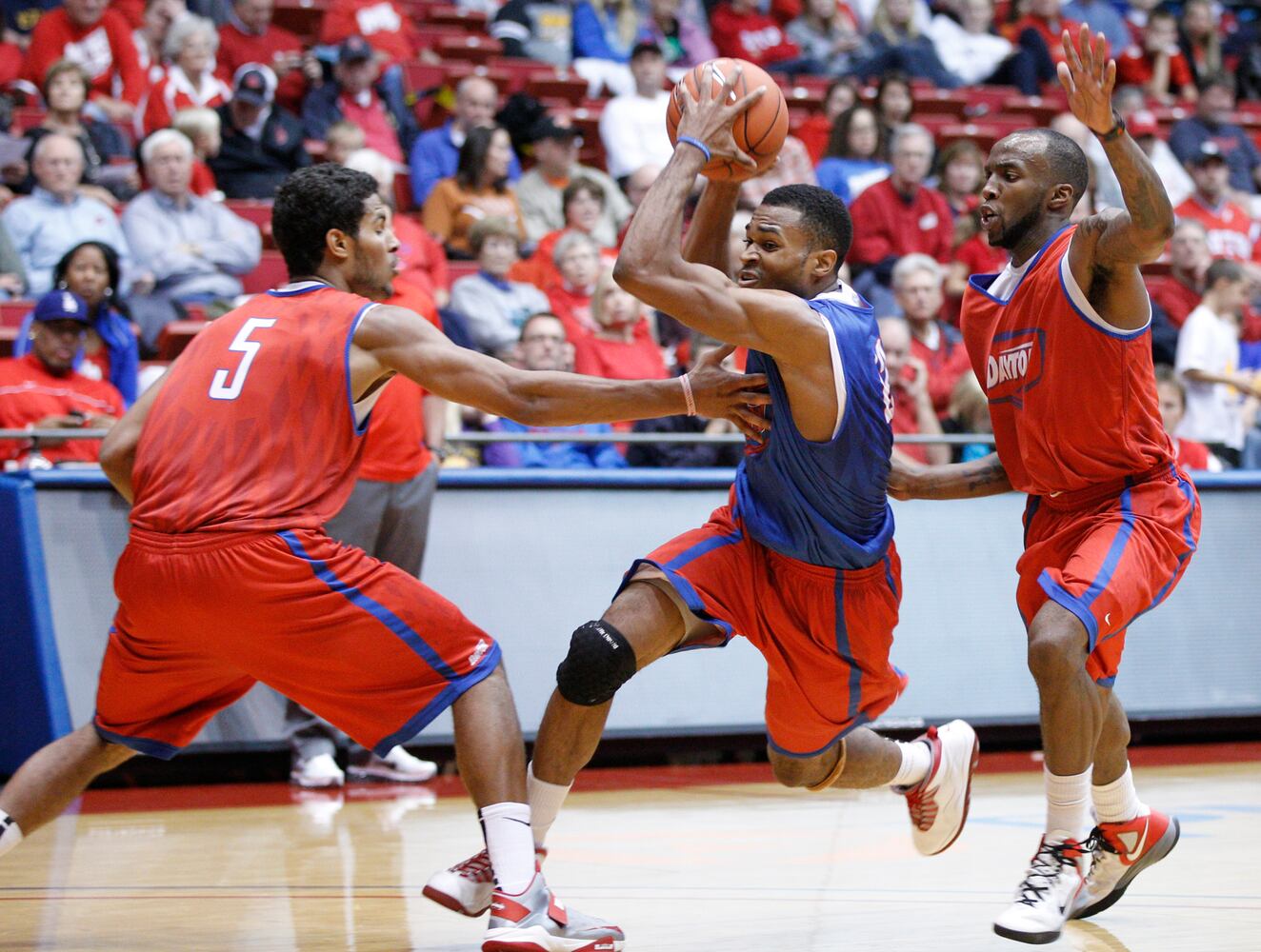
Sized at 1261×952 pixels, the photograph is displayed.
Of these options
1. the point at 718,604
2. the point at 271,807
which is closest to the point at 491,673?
the point at 718,604

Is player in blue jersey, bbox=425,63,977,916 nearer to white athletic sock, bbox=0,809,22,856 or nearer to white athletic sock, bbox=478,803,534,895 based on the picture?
white athletic sock, bbox=478,803,534,895

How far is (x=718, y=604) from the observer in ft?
14.6

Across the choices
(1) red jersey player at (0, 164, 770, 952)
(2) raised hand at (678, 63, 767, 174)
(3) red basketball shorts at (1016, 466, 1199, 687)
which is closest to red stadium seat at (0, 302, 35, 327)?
(1) red jersey player at (0, 164, 770, 952)

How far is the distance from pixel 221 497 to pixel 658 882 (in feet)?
6.38

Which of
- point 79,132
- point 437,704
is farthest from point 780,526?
point 79,132

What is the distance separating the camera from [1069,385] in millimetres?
4551

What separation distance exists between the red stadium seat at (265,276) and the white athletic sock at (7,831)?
607cm

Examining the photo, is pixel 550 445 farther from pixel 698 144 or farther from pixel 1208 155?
pixel 1208 155

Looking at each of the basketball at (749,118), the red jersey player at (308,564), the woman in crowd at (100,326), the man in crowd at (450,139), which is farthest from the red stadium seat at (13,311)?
the basketball at (749,118)

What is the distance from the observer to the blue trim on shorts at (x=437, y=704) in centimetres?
398

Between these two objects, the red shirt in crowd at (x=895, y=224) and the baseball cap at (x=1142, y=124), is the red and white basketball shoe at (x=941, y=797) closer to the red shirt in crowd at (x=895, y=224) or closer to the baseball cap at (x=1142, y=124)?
the red shirt in crowd at (x=895, y=224)

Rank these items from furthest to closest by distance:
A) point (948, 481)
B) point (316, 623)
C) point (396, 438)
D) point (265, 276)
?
point (265, 276) → point (396, 438) → point (948, 481) → point (316, 623)

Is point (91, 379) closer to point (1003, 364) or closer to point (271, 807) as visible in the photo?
point (271, 807)

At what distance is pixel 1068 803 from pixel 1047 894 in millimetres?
256
